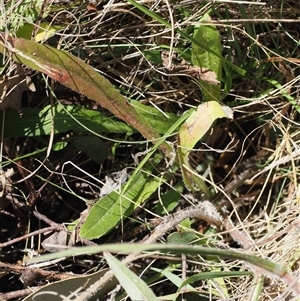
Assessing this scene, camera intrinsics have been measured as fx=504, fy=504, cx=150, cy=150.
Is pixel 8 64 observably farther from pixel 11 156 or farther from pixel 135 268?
pixel 135 268

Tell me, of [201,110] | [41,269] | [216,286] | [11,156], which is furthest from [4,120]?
[216,286]

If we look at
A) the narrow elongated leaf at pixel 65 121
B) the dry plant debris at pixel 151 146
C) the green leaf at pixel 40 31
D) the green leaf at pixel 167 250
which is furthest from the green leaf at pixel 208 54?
the green leaf at pixel 167 250

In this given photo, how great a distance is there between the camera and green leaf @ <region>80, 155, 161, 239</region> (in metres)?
1.19

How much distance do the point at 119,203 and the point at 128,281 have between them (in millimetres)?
335

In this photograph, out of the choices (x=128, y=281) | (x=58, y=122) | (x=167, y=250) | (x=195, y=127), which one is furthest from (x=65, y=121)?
(x=167, y=250)

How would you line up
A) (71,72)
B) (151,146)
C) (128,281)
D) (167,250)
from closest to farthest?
(167,250) < (128,281) < (71,72) < (151,146)

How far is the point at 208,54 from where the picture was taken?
3.95ft

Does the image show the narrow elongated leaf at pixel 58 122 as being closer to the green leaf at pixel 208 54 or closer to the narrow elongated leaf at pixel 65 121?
the narrow elongated leaf at pixel 65 121

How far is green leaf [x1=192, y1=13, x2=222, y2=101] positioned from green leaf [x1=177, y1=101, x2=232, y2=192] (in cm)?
4

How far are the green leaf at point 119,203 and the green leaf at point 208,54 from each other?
21cm

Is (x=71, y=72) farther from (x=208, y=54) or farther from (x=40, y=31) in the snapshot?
(x=208, y=54)

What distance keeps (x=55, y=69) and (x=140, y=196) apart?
0.38m

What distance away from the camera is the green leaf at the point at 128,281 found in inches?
35.5

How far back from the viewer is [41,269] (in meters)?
1.21
